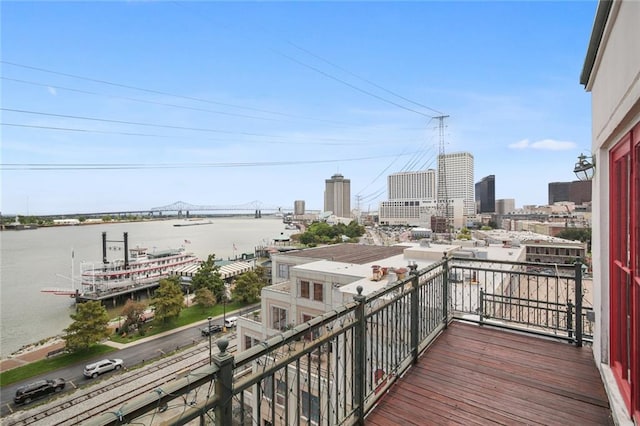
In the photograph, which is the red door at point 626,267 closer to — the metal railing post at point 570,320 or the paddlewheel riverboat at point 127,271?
the metal railing post at point 570,320

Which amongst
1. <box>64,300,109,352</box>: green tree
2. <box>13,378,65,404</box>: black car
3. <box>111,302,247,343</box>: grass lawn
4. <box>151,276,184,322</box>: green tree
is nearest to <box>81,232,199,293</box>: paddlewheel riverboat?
<box>111,302,247,343</box>: grass lawn

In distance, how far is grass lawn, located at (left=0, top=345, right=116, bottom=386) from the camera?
1552 cm

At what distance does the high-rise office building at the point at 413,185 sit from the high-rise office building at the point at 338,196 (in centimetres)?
5303

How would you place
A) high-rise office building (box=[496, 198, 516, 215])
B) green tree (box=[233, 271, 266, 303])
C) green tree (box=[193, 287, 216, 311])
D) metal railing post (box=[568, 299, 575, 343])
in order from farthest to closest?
high-rise office building (box=[496, 198, 516, 215]) → green tree (box=[233, 271, 266, 303]) → green tree (box=[193, 287, 216, 311]) → metal railing post (box=[568, 299, 575, 343])

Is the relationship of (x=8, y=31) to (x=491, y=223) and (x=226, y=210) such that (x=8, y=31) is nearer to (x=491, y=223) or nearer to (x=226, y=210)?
(x=491, y=223)

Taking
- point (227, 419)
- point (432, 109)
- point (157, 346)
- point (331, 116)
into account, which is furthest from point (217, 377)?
point (432, 109)

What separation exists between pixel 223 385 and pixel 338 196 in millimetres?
188360

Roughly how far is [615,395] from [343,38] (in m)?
16.0

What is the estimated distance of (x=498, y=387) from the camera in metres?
2.99

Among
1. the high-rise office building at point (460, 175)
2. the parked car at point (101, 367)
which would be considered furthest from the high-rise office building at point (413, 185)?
the parked car at point (101, 367)

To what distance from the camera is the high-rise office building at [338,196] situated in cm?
18593

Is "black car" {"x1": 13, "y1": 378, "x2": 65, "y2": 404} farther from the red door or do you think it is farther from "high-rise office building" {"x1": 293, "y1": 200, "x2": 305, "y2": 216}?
"high-rise office building" {"x1": 293, "y1": 200, "x2": 305, "y2": 216}

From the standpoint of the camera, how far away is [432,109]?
1410 inches

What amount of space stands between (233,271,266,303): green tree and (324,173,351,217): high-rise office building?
156 meters
